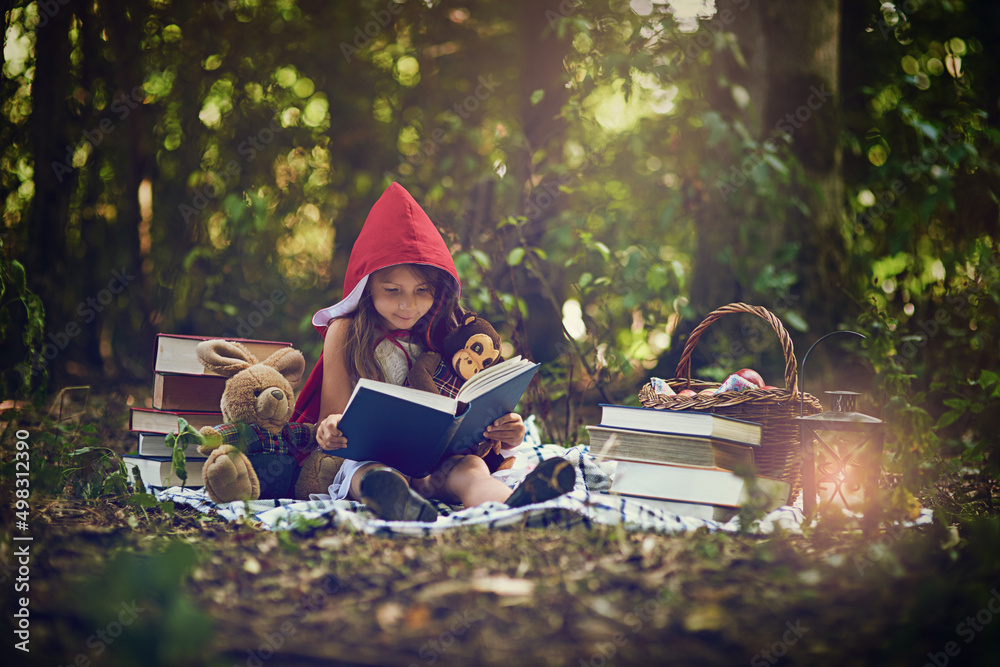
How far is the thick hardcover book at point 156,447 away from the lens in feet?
8.60

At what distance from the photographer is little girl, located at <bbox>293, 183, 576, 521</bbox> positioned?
8.10 feet

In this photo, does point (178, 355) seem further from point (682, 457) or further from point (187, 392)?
point (682, 457)

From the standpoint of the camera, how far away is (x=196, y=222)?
5.15 metres

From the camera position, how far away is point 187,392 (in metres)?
2.75

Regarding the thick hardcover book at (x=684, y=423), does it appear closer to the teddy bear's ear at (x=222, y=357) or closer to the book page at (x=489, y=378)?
the book page at (x=489, y=378)

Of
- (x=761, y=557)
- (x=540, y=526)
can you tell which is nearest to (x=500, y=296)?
(x=540, y=526)

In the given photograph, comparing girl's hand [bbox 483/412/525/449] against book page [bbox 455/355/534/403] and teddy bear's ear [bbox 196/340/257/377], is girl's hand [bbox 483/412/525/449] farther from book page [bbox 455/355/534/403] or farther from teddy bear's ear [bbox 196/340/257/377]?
teddy bear's ear [bbox 196/340/257/377]

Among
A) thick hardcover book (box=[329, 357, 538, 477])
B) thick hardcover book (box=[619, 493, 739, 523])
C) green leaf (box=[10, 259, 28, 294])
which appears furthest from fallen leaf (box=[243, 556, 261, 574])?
green leaf (box=[10, 259, 28, 294])

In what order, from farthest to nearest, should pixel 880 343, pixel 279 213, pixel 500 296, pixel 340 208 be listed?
pixel 340 208 < pixel 279 213 < pixel 500 296 < pixel 880 343

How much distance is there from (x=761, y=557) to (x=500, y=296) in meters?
2.23

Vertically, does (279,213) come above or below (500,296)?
above

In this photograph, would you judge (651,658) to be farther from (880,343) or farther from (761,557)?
(880,343)

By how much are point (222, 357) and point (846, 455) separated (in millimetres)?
2178

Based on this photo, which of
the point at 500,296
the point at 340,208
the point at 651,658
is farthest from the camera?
the point at 340,208
